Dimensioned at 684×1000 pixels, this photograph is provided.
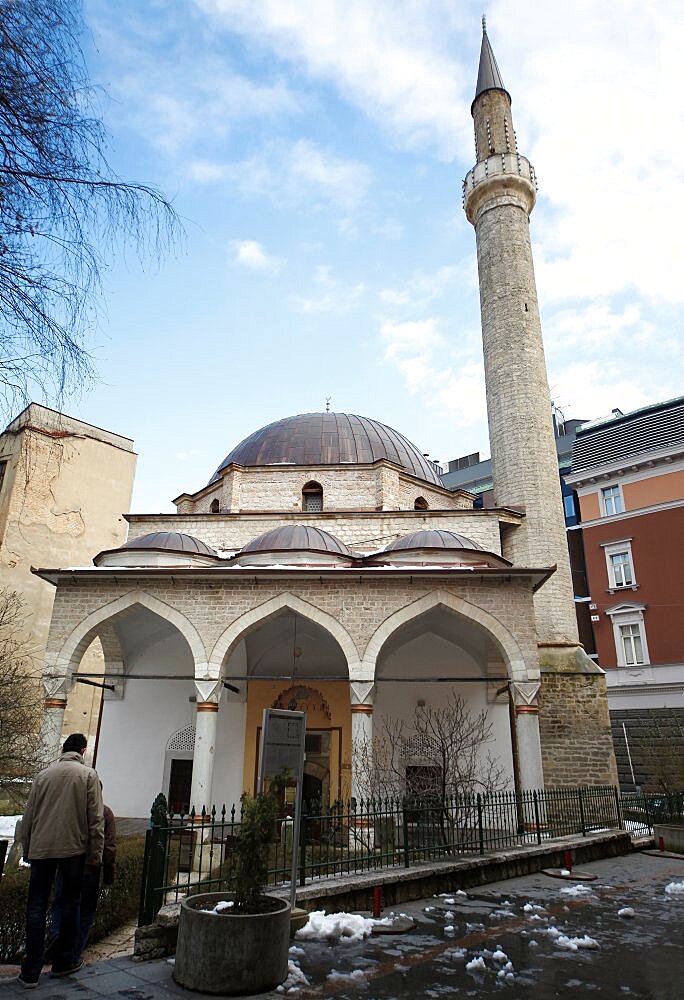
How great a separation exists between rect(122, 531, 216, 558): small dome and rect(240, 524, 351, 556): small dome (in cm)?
85

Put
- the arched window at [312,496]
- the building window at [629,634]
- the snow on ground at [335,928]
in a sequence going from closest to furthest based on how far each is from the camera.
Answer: the snow on ground at [335,928] → the arched window at [312,496] → the building window at [629,634]

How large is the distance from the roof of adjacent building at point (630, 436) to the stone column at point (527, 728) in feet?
33.1

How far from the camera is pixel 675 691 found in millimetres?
15266

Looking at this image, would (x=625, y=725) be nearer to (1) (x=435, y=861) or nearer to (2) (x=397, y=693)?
(2) (x=397, y=693)

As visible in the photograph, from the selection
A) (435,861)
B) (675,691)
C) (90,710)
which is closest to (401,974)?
(435,861)

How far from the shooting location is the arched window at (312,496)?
15.9 metres

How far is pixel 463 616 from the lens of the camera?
9.95 m

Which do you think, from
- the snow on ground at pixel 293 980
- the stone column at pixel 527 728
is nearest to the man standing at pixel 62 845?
the snow on ground at pixel 293 980

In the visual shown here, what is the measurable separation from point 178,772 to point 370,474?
7.51 m

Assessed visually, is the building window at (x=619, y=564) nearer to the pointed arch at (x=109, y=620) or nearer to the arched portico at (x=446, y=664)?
the arched portico at (x=446, y=664)

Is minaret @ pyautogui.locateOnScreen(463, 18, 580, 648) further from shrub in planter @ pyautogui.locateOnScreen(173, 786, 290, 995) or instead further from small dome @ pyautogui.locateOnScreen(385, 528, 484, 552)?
shrub in planter @ pyautogui.locateOnScreen(173, 786, 290, 995)

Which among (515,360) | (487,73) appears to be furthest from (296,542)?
(487,73)

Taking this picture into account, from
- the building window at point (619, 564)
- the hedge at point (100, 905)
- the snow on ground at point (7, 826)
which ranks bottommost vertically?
the hedge at point (100, 905)

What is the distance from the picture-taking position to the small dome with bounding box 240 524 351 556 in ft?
38.5
